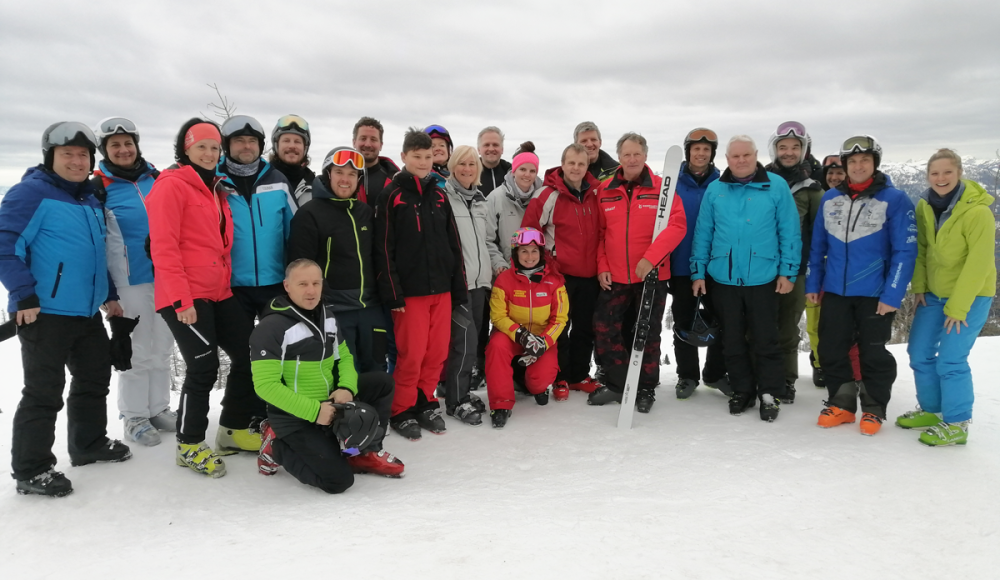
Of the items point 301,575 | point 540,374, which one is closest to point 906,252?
point 540,374

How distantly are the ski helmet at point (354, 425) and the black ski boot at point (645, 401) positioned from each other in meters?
2.69

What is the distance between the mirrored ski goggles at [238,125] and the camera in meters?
4.09

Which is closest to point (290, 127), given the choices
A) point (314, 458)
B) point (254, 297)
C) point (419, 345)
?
point (254, 297)

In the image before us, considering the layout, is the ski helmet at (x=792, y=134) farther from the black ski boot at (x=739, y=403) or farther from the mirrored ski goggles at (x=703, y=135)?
the black ski boot at (x=739, y=403)

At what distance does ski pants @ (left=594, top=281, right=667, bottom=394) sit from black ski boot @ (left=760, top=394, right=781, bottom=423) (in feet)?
3.09

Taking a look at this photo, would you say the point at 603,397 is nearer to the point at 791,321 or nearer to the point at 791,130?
the point at 791,321

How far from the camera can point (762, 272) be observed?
4.87 meters

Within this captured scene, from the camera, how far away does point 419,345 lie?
467cm

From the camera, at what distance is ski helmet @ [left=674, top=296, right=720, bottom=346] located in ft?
17.0

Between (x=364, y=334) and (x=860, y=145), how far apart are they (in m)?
4.32

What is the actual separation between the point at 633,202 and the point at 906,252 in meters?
2.18

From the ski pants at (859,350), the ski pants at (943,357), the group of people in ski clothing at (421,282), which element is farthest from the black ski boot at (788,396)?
the ski pants at (943,357)

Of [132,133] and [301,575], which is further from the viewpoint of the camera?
[132,133]

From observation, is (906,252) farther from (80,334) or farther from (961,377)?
(80,334)
